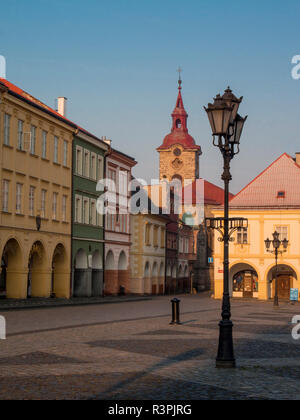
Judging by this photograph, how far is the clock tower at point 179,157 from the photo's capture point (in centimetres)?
10781

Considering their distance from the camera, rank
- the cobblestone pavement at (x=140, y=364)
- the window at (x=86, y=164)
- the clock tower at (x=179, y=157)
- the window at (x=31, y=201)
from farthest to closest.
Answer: the clock tower at (x=179, y=157) → the window at (x=86, y=164) → the window at (x=31, y=201) → the cobblestone pavement at (x=140, y=364)

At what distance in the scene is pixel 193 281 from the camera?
91938 millimetres

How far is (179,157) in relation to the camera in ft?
357

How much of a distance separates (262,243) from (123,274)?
40.5 ft

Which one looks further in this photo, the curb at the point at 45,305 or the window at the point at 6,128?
the window at the point at 6,128

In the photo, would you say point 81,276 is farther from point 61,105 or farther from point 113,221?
point 61,105

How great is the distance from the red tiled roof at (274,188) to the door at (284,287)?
6.29 m

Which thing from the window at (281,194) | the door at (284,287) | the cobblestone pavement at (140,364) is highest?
the window at (281,194)

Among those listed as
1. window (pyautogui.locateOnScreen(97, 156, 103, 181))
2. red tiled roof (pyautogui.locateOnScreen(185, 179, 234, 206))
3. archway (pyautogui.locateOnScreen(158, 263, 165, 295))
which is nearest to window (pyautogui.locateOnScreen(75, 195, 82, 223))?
window (pyautogui.locateOnScreen(97, 156, 103, 181))

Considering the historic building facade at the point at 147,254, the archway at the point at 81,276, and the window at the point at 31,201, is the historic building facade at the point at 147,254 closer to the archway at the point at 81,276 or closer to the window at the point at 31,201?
the archway at the point at 81,276

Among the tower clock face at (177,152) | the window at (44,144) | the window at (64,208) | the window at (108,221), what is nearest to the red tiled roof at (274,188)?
the window at (108,221)

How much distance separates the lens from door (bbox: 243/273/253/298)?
Answer: 198 ft

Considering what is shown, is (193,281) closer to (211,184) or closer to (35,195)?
(211,184)
